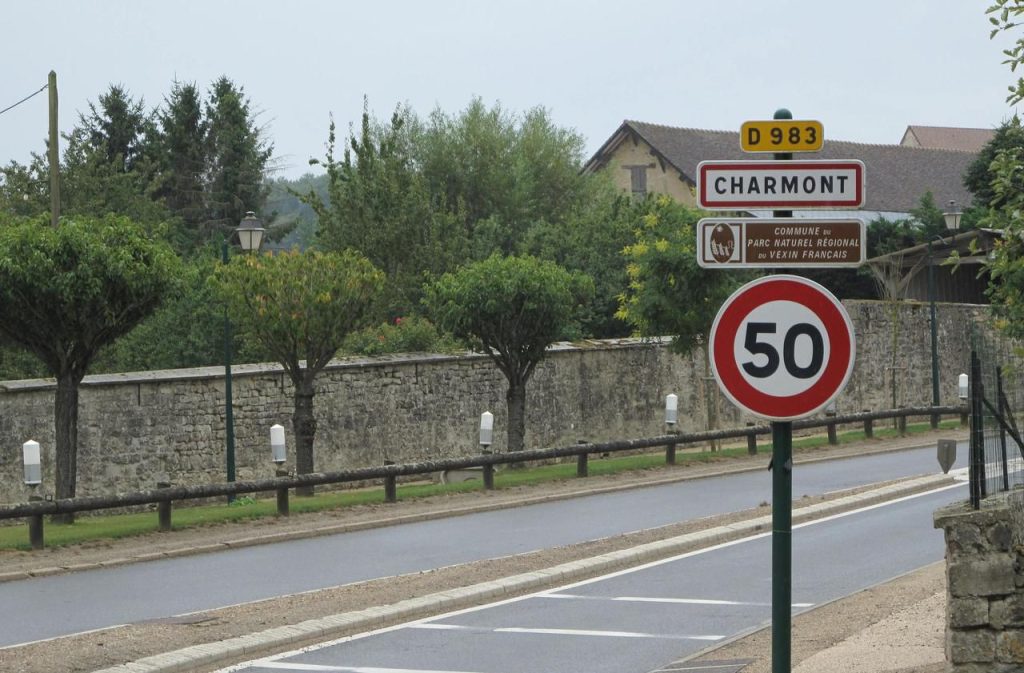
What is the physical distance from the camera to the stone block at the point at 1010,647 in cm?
881

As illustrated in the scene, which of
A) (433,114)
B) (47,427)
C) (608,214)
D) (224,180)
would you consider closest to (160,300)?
(47,427)

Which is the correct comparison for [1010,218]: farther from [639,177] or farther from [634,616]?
[639,177]

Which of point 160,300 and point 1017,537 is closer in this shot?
point 1017,537

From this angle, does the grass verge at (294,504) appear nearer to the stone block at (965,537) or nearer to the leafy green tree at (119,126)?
the stone block at (965,537)

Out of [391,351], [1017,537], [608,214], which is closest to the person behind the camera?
[1017,537]

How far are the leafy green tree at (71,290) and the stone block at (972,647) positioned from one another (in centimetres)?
1383

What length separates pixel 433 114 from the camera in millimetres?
62031

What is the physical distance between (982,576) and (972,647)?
42 centimetres

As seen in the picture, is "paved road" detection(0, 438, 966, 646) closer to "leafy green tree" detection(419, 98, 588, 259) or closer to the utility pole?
the utility pole

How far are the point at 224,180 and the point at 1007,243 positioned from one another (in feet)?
197

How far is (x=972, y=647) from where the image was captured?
8.84 metres

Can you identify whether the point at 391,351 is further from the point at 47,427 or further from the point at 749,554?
the point at 749,554

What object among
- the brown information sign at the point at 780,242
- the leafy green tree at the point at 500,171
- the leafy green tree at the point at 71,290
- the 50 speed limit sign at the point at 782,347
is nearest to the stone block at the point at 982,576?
the 50 speed limit sign at the point at 782,347

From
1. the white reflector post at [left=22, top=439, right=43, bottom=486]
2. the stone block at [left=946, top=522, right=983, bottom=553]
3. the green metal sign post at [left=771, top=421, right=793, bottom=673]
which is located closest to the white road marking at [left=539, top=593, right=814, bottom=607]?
the stone block at [left=946, top=522, right=983, bottom=553]
